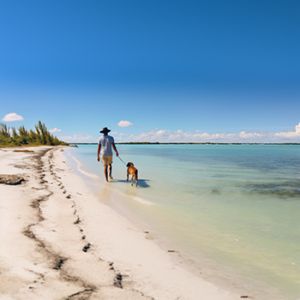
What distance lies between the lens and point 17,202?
4930 mm

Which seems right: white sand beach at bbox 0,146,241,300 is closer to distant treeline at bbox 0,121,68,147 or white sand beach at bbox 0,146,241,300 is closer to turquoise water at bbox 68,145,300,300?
turquoise water at bbox 68,145,300,300

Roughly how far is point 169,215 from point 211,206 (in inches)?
70.9

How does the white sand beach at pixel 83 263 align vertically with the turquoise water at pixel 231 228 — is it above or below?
above

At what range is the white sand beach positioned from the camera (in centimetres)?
209

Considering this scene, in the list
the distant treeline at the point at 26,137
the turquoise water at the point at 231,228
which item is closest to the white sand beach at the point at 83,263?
the turquoise water at the point at 231,228

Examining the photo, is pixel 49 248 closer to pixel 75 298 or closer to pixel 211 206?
pixel 75 298

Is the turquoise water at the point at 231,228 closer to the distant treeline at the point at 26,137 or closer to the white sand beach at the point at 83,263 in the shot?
the white sand beach at the point at 83,263

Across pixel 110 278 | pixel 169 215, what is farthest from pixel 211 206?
pixel 110 278

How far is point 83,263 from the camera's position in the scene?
2.61 m

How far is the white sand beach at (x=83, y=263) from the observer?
6.86ft

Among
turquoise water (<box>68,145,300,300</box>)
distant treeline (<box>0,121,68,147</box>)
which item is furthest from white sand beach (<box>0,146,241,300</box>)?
distant treeline (<box>0,121,68,147</box>)

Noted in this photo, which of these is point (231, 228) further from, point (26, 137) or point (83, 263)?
point (26, 137)

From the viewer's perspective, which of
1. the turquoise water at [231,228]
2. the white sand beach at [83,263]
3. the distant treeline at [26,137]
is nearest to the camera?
the white sand beach at [83,263]

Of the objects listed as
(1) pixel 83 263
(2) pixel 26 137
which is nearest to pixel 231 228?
(1) pixel 83 263
